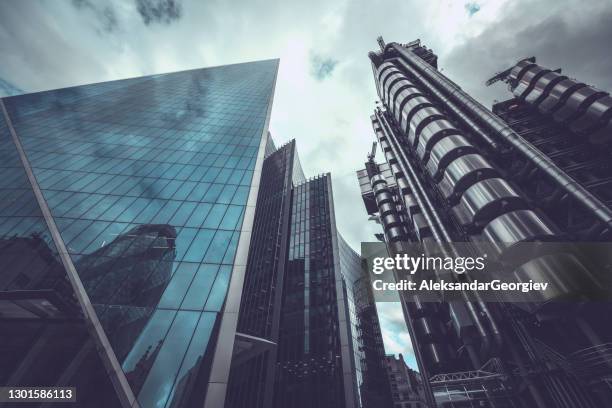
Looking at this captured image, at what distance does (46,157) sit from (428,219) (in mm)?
40278

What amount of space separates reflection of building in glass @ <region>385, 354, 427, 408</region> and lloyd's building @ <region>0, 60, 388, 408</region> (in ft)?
137

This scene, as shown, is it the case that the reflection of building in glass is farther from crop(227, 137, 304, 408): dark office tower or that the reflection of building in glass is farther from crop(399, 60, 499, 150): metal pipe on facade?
crop(399, 60, 499, 150): metal pipe on facade

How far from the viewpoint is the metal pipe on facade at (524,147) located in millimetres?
15584

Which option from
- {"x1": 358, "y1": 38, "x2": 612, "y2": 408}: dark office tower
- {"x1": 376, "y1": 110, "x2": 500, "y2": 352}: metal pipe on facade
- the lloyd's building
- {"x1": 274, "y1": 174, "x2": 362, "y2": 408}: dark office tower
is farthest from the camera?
{"x1": 274, "y1": 174, "x2": 362, "y2": 408}: dark office tower

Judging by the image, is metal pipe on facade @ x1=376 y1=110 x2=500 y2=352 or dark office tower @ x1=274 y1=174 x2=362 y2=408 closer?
metal pipe on facade @ x1=376 y1=110 x2=500 y2=352

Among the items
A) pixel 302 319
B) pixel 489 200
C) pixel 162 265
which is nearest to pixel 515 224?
pixel 489 200

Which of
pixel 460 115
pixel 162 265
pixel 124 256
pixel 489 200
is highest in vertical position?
pixel 460 115

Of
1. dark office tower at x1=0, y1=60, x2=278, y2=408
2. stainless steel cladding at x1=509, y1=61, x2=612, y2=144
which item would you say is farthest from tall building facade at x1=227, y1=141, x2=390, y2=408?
stainless steel cladding at x1=509, y1=61, x2=612, y2=144

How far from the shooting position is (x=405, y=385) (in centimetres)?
7869

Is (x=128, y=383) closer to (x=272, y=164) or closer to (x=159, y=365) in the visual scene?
(x=159, y=365)

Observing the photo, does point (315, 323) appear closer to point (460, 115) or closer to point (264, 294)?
point (264, 294)

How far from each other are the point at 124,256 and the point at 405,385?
91812 mm

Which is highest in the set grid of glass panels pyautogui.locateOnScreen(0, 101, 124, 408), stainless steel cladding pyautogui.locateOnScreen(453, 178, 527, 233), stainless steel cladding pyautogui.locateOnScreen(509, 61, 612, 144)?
stainless steel cladding pyautogui.locateOnScreen(509, 61, 612, 144)

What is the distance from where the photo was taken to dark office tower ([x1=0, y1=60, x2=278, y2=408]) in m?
11.4
